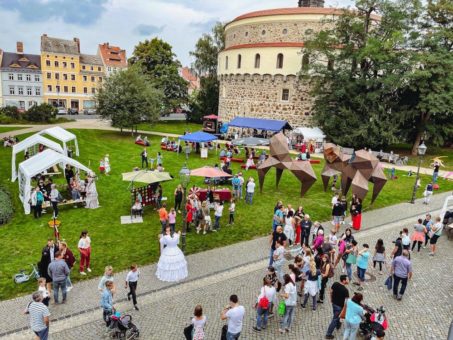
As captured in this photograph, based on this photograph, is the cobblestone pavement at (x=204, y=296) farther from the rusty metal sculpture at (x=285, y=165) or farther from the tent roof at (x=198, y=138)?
the tent roof at (x=198, y=138)

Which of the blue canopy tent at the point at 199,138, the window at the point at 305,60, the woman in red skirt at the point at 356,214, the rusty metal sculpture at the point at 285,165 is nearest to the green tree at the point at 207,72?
the window at the point at 305,60

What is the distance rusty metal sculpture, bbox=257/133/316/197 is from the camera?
64.1ft

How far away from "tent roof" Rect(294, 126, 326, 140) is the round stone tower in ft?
11.4

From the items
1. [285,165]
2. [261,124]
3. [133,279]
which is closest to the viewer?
[133,279]

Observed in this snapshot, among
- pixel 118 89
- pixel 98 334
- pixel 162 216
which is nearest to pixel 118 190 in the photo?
pixel 162 216

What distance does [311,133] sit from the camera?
117 ft

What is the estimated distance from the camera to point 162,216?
46.9 ft

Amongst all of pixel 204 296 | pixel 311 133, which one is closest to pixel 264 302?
pixel 204 296

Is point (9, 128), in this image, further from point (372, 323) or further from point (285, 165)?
point (372, 323)

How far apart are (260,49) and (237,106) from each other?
23.9ft

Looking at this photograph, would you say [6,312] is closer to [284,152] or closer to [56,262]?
[56,262]

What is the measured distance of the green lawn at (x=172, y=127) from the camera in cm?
4606

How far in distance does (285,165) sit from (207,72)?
141ft

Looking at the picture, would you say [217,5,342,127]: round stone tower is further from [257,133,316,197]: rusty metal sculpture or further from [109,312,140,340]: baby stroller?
[109,312,140,340]: baby stroller
